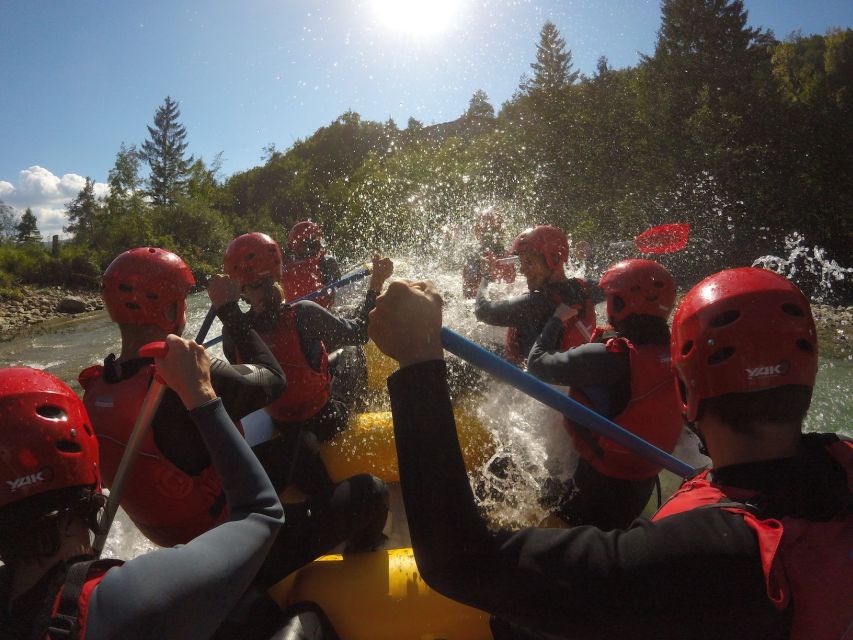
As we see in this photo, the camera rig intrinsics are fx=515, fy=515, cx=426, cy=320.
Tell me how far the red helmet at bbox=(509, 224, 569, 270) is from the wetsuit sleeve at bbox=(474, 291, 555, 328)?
0.98 feet

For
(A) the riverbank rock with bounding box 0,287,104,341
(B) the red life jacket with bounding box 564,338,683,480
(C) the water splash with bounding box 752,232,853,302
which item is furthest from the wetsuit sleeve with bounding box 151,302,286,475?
(A) the riverbank rock with bounding box 0,287,104,341

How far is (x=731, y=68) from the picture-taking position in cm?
2523

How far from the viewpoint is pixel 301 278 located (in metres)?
7.04

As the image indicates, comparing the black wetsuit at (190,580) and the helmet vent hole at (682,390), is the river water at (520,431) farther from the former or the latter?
the black wetsuit at (190,580)

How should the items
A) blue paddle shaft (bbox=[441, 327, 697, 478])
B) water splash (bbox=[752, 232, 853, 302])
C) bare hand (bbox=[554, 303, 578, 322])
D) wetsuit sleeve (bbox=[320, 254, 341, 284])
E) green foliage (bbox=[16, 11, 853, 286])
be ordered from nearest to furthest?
blue paddle shaft (bbox=[441, 327, 697, 478]), bare hand (bbox=[554, 303, 578, 322]), wetsuit sleeve (bbox=[320, 254, 341, 284]), water splash (bbox=[752, 232, 853, 302]), green foliage (bbox=[16, 11, 853, 286])

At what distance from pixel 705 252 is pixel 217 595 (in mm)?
21215

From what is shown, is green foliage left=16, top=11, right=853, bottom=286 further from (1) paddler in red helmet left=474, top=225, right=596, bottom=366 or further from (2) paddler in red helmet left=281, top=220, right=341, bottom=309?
(1) paddler in red helmet left=474, top=225, right=596, bottom=366

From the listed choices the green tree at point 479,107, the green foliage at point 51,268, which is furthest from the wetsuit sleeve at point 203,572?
the green tree at point 479,107

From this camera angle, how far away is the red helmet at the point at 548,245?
4062 mm

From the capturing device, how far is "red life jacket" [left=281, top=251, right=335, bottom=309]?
692 cm

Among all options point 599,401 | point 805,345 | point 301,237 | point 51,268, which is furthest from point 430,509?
point 51,268

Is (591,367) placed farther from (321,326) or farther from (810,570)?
(321,326)

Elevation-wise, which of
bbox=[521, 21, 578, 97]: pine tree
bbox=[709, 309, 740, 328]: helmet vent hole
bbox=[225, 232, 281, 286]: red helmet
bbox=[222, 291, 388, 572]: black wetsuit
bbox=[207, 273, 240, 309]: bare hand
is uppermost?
bbox=[521, 21, 578, 97]: pine tree

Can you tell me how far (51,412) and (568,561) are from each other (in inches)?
57.0
